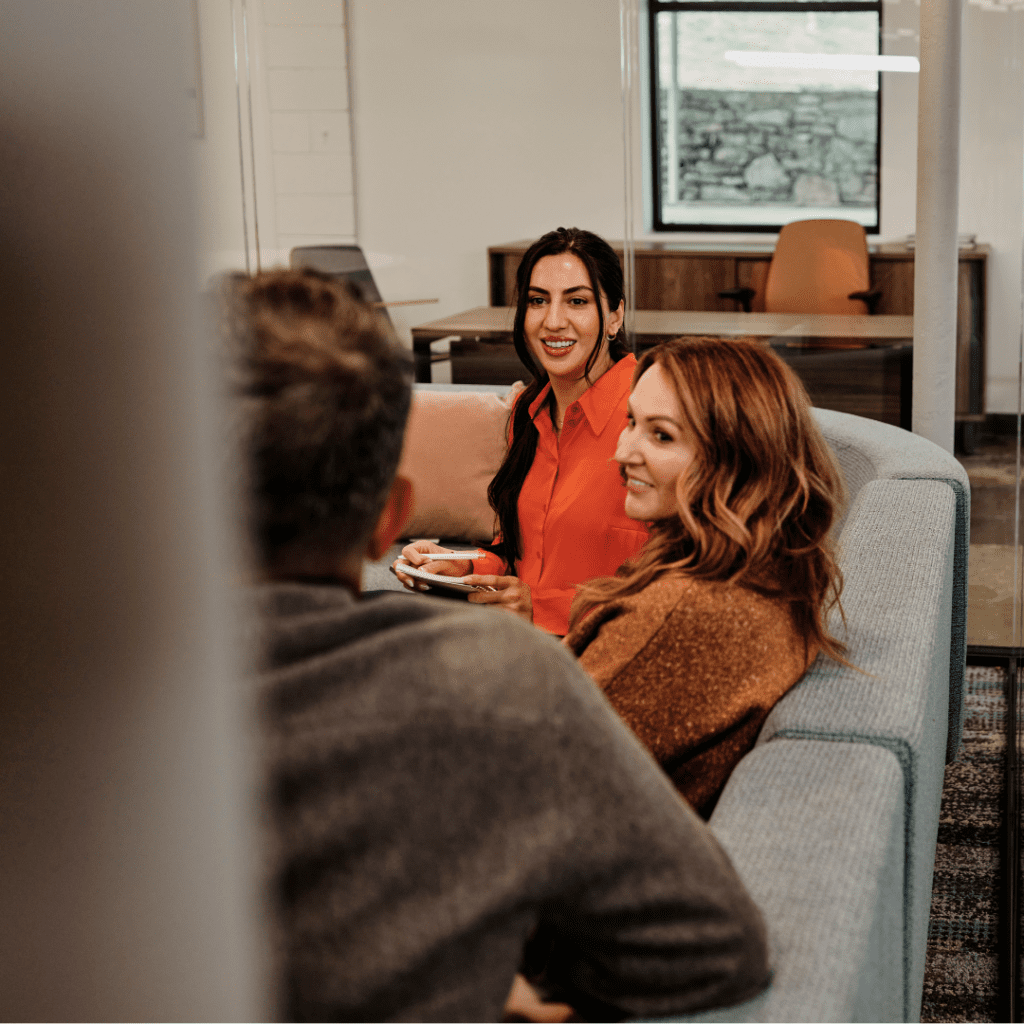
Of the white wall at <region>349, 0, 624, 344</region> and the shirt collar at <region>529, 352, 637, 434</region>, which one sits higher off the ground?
the white wall at <region>349, 0, 624, 344</region>

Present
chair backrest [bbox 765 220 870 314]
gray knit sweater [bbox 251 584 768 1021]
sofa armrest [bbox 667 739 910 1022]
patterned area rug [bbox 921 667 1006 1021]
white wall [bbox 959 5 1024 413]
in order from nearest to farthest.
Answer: gray knit sweater [bbox 251 584 768 1021]
sofa armrest [bbox 667 739 910 1022]
patterned area rug [bbox 921 667 1006 1021]
white wall [bbox 959 5 1024 413]
chair backrest [bbox 765 220 870 314]

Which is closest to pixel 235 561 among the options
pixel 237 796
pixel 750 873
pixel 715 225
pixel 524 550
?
pixel 237 796

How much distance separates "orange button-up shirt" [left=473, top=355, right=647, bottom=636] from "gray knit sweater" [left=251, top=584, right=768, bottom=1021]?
1339 mm

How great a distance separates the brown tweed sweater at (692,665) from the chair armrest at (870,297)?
2.43m

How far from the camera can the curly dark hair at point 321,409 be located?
1.51ft

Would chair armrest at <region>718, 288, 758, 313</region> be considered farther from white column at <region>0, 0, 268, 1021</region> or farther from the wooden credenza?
white column at <region>0, 0, 268, 1021</region>

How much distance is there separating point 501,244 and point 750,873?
2.91 m

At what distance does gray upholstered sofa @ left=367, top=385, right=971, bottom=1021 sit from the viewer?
848mm

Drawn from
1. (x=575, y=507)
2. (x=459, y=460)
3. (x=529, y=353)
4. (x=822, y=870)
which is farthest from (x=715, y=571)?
(x=459, y=460)

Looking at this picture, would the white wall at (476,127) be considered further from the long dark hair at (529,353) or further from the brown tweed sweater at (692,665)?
the brown tweed sweater at (692,665)

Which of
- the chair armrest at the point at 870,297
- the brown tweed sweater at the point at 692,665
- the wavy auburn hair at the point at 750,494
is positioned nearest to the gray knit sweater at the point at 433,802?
the brown tweed sweater at the point at 692,665

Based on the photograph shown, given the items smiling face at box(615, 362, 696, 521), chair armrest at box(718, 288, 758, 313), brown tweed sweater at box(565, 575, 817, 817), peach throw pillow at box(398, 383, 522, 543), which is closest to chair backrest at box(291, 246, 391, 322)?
peach throw pillow at box(398, 383, 522, 543)

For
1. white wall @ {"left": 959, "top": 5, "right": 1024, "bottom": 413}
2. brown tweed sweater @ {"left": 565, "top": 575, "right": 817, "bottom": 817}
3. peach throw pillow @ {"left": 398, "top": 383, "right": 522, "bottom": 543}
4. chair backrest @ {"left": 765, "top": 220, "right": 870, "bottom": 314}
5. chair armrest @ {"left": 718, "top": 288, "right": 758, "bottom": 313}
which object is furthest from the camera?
chair armrest @ {"left": 718, "top": 288, "right": 758, "bottom": 313}

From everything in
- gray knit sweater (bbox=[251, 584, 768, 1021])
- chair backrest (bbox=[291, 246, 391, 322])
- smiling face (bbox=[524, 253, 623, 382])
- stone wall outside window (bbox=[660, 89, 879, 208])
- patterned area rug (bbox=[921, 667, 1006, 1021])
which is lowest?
patterned area rug (bbox=[921, 667, 1006, 1021])
